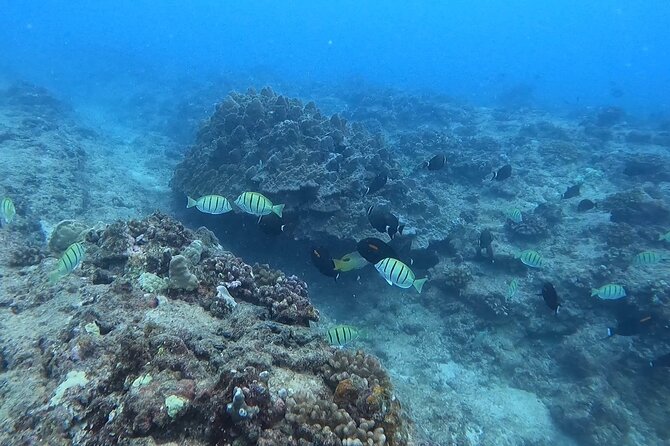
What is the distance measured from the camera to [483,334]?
9.67 metres

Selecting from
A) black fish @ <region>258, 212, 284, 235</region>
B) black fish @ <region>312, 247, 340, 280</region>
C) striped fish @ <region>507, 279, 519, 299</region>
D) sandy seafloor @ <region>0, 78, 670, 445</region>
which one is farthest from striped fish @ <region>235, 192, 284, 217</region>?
striped fish @ <region>507, 279, 519, 299</region>

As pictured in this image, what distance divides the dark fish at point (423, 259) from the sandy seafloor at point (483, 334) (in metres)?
0.83

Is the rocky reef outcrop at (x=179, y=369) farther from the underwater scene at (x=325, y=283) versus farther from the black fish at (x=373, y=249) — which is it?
the black fish at (x=373, y=249)

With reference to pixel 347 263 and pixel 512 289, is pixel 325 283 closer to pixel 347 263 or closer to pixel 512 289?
pixel 347 263

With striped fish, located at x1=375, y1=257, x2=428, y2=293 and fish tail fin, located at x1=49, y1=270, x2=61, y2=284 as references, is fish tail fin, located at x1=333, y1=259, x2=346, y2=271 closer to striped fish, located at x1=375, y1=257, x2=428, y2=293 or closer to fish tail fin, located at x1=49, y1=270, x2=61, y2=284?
striped fish, located at x1=375, y1=257, x2=428, y2=293

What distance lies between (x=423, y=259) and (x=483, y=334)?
2.47 metres

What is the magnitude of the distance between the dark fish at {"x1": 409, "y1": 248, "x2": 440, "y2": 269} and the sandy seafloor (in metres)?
0.83

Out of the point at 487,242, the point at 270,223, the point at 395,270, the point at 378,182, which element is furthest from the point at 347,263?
the point at 487,242

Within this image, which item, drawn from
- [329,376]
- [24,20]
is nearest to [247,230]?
[329,376]

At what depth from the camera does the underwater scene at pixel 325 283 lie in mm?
2842

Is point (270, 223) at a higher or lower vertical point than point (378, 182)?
lower

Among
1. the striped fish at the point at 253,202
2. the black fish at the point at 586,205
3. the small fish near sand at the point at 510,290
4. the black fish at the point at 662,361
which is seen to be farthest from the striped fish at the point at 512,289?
the striped fish at the point at 253,202

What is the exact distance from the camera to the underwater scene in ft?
9.32

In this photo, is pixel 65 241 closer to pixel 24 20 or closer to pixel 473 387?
pixel 473 387
